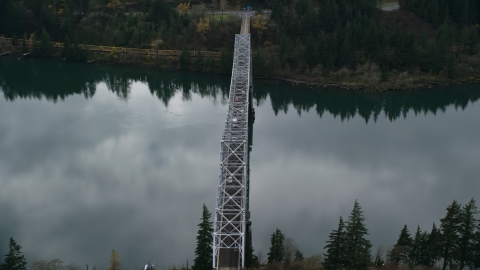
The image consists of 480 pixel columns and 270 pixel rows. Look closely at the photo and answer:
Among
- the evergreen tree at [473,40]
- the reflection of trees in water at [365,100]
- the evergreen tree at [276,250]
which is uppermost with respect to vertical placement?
the evergreen tree at [473,40]

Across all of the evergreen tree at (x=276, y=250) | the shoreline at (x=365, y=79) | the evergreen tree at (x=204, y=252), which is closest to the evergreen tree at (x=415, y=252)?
the evergreen tree at (x=276, y=250)

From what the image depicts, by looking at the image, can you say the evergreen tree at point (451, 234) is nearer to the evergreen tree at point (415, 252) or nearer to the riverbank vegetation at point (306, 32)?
the evergreen tree at point (415, 252)

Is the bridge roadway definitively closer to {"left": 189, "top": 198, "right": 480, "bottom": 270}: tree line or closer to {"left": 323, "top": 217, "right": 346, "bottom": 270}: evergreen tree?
{"left": 189, "top": 198, "right": 480, "bottom": 270}: tree line

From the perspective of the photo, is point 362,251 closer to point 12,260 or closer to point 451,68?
point 12,260

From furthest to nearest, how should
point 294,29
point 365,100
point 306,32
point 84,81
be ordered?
point 294,29 < point 306,32 < point 84,81 < point 365,100

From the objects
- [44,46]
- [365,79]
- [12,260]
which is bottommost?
[12,260]

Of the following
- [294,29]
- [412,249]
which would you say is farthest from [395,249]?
[294,29]

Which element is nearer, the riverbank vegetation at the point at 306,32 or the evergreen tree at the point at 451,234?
the evergreen tree at the point at 451,234
